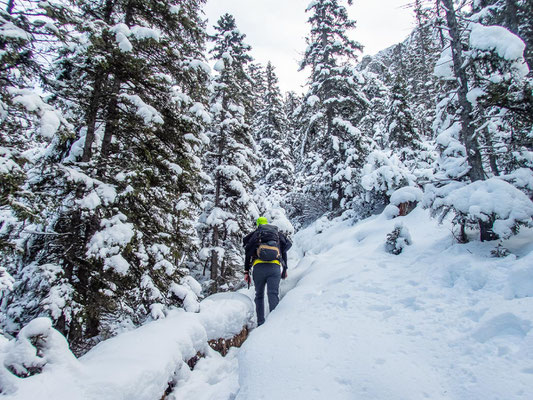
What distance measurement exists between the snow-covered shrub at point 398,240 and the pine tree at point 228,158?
24.0 feet

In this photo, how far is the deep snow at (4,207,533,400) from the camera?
8.82 feet

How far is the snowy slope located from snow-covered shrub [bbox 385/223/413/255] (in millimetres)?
301

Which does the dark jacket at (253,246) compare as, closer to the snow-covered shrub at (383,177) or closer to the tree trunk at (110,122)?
the tree trunk at (110,122)

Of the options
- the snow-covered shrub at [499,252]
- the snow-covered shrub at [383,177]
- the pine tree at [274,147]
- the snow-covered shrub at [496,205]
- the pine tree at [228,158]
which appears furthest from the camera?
the pine tree at [274,147]

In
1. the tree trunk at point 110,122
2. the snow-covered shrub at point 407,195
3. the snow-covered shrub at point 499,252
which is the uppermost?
the tree trunk at point 110,122

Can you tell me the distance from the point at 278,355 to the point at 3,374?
278cm

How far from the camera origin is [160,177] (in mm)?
7016

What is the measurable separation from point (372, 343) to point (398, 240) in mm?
3020

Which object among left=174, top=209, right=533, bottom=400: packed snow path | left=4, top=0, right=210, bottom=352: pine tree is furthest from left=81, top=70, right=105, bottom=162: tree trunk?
left=174, top=209, right=533, bottom=400: packed snow path

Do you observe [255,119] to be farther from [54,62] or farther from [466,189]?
[466,189]

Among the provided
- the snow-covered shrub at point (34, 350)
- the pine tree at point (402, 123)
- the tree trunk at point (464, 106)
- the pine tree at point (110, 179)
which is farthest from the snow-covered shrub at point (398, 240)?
the pine tree at point (402, 123)

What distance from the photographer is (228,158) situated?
1298 centimetres

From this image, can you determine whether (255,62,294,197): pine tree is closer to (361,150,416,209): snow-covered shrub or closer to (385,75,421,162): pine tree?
(385,75,421,162): pine tree

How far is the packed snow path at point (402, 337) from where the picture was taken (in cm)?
273
